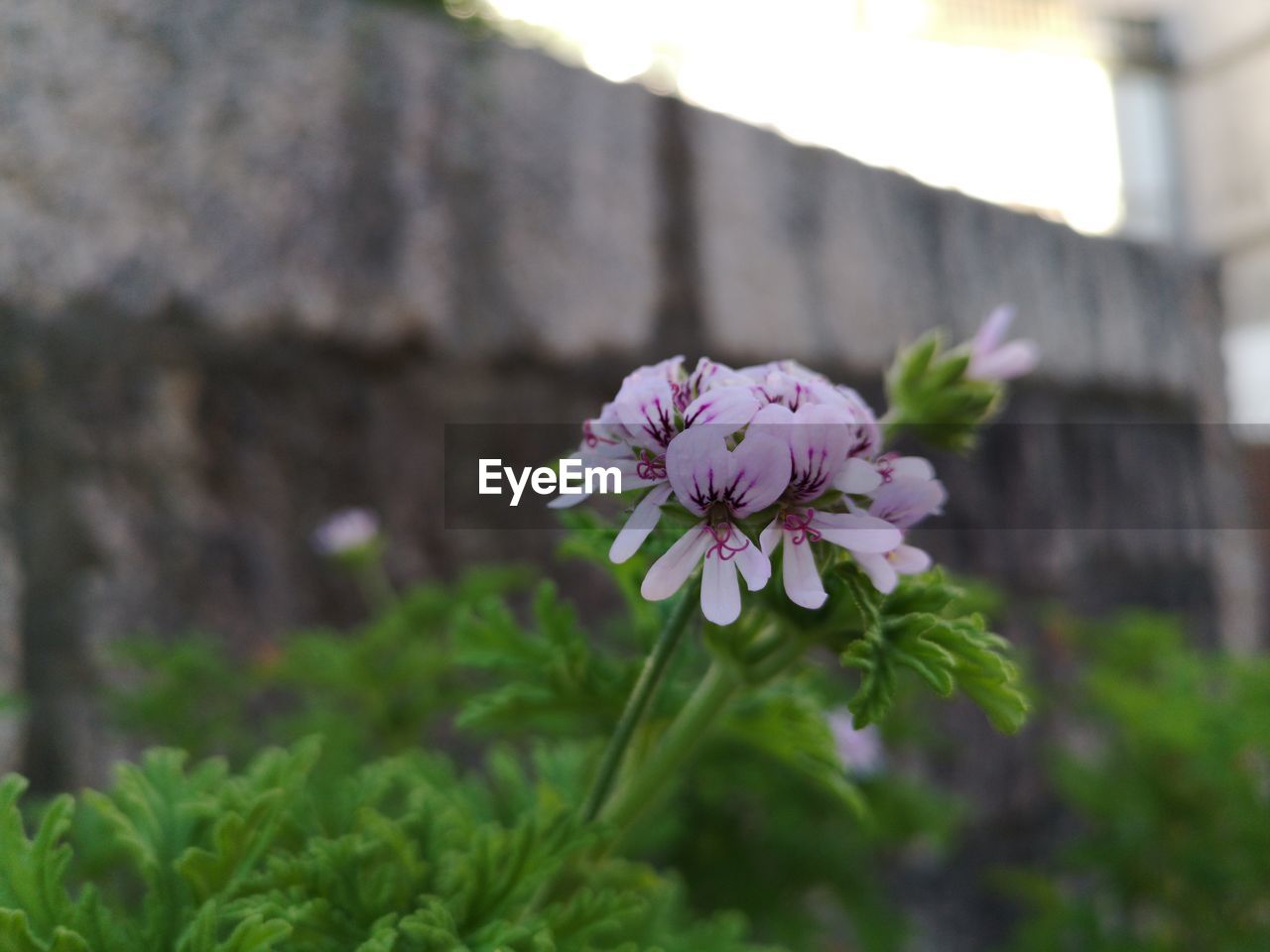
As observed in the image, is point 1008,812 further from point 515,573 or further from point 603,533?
point 603,533

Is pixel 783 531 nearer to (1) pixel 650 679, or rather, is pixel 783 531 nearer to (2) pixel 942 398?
(1) pixel 650 679

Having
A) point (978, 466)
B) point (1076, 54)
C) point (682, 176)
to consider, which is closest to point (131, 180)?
point (682, 176)

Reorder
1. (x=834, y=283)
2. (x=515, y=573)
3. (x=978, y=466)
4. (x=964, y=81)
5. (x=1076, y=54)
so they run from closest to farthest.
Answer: (x=515, y=573) → (x=834, y=283) → (x=978, y=466) → (x=964, y=81) → (x=1076, y=54)

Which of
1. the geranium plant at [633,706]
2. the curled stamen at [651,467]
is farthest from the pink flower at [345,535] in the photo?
the curled stamen at [651,467]

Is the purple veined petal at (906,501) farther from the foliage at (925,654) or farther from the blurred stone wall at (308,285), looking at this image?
the blurred stone wall at (308,285)

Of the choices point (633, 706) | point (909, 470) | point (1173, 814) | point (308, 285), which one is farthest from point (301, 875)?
point (1173, 814)
